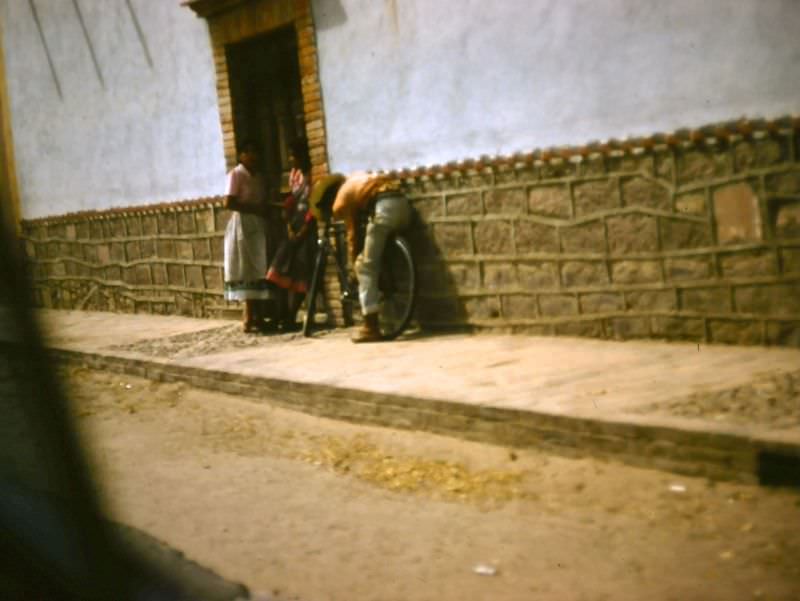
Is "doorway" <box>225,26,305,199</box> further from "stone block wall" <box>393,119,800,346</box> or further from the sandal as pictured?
"stone block wall" <box>393,119,800,346</box>

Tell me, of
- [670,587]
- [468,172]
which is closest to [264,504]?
[670,587]

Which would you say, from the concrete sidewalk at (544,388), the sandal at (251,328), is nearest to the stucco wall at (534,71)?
the concrete sidewalk at (544,388)

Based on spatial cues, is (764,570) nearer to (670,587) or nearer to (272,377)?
(670,587)

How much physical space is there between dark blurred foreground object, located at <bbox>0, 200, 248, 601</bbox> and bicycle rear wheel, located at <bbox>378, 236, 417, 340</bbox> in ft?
12.5

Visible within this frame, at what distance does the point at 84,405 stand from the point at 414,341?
2362 millimetres

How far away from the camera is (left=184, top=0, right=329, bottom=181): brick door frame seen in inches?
334

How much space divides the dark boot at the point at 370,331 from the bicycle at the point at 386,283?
6cm

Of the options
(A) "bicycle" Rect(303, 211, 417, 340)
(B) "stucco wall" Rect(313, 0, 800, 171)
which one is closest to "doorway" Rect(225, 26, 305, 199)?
(B) "stucco wall" Rect(313, 0, 800, 171)

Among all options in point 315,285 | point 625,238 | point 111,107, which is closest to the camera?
point 625,238

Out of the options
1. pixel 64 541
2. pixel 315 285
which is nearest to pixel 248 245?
pixel 315 285

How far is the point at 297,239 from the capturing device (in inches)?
330

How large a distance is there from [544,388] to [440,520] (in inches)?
57.5

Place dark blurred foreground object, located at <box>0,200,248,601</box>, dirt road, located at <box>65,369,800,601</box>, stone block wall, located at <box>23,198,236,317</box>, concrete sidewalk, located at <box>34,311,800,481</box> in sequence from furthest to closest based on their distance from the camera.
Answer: stone block wall, located at <box>23,198,236,317</box>, concrete sidewalk, located at <box>34,311,800,481</box>, dirt road, located at <box>65,369,800,601</box>, dark blurred foreground object, located at <box>0,200,248,601</box>

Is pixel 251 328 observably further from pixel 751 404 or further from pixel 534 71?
pixel 751 404
